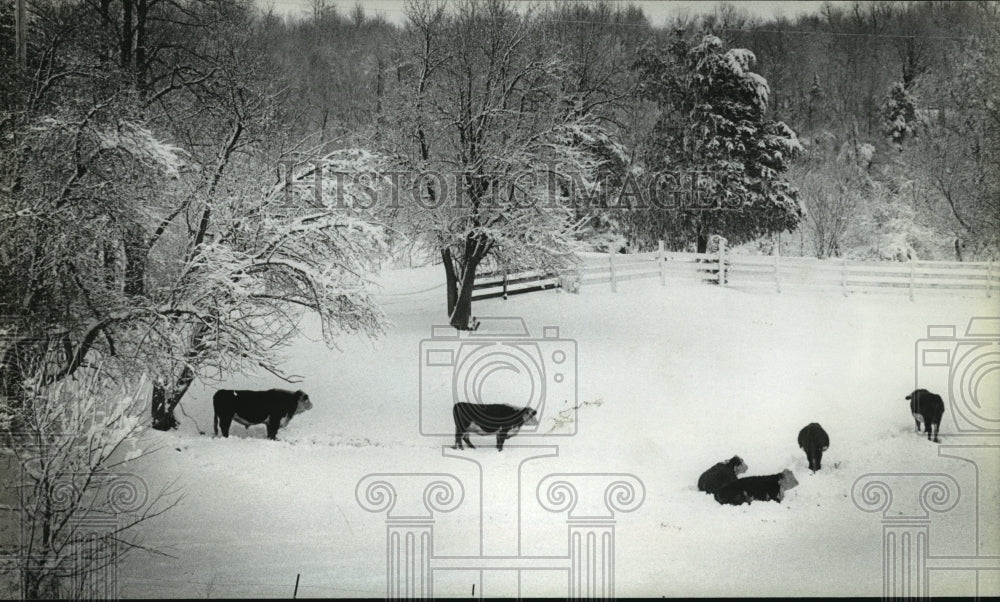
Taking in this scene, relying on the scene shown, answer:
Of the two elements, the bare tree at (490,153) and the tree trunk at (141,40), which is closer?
the tree trunk at (141,40)

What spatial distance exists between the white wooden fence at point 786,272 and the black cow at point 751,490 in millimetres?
2990

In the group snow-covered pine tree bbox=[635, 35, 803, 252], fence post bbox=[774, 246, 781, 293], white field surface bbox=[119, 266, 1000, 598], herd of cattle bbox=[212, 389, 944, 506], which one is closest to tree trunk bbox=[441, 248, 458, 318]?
white field surface bbox=[119, 266, 1000, 598]

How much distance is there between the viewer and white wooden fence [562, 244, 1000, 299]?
7.53m

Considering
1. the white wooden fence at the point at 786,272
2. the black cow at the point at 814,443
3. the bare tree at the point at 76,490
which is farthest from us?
Answer: the white wooden fence at the point at 786,272

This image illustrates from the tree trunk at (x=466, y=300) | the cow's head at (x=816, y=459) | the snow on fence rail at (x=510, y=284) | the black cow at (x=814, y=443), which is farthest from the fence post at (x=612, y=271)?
the cow's head at (x=816, y=459)

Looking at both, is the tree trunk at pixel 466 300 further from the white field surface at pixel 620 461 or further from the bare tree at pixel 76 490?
the bare tree at pixel 76 490

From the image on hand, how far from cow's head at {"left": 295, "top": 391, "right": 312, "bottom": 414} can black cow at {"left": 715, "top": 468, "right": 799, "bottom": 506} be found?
157 inches

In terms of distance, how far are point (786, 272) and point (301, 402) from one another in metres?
6.48

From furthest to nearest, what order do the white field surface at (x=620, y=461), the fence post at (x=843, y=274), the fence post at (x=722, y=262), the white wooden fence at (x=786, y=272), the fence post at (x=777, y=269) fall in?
1. the fence post at (x=722, y=262)
2. the fence post at (x=777, y=269)
3. the fence post at (x=843, y=274)
4. the white wooden fence at (x=786, y=272)
5. the white field surface at (x=620, y=461)

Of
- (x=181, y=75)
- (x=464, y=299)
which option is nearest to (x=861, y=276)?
(x=464, y=299)

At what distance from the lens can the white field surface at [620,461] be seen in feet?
19.1

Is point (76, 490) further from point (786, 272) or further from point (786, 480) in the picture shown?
point (786, 272)

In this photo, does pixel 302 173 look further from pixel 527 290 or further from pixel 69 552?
pixel 69 552

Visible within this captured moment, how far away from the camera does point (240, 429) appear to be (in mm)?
6730
